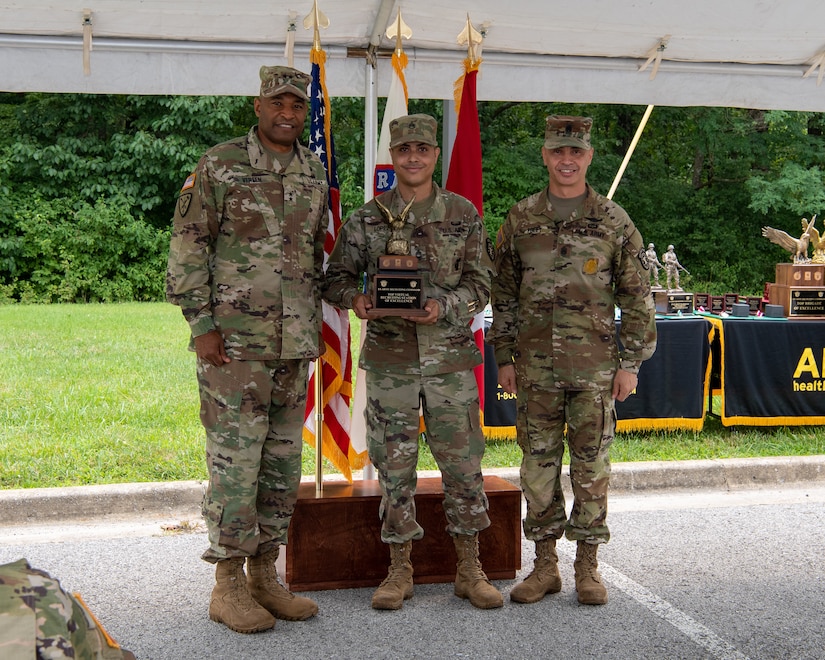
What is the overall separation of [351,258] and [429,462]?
2472 millimetres

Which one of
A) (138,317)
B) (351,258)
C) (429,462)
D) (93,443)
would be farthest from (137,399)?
(138,317)

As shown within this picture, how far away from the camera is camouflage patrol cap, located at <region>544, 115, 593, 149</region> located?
348cm

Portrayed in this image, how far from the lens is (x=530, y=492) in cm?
363

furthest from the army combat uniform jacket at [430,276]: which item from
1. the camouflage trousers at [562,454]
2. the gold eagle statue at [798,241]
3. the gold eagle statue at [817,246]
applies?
the gold eagle statue at [817,246]

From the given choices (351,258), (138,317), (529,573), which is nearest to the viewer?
Result: (351,258)

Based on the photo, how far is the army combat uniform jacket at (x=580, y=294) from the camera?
11.6 ft

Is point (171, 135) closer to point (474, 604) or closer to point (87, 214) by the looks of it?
point (87, 214)

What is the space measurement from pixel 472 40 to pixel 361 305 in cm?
141

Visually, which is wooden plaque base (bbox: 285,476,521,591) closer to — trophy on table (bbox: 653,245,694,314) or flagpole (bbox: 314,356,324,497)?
flagpole (bbox: 314,356,324,497)

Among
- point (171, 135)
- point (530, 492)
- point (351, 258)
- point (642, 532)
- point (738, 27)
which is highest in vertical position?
point (171, 135)

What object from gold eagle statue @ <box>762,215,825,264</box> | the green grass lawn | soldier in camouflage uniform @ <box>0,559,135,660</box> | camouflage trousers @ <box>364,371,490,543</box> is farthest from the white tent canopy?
soldier in camouflage uniform @ <box>0,559,135,660</box>

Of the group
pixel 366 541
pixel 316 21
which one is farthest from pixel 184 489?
pixel 316 21

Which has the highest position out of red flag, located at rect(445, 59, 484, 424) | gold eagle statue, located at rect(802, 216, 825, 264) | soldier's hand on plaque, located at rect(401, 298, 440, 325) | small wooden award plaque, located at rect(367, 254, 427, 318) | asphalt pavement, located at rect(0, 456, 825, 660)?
red flag, located at rect(445, 59, 484, 424)

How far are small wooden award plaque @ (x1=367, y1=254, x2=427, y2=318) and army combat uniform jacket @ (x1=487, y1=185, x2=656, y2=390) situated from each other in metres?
0.55
